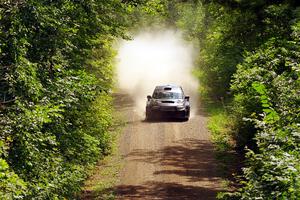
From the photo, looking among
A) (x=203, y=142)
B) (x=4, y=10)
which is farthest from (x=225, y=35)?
(x=4, y=10)

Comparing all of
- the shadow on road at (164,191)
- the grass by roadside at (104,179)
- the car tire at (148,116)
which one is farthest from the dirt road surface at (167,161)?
the car tire at (148,116)

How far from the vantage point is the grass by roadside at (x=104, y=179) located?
1583cm

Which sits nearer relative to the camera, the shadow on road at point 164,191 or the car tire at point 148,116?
the shadow on road at point 164,191

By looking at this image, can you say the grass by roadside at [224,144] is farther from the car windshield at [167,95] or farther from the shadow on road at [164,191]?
the car windshield at [167,95]

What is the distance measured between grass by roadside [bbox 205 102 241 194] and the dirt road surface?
31 cm

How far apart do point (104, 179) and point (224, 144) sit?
673 centimetres

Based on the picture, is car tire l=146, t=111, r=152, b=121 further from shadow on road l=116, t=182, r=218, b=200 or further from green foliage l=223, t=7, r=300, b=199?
green foliage l=223, t=7, r=300, b=199

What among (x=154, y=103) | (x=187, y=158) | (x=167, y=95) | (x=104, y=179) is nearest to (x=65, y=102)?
(x=104, y=179)

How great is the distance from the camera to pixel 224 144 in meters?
21.6

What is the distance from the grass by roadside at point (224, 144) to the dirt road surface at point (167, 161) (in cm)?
31

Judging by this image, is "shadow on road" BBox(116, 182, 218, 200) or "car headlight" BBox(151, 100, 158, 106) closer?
"shadow on road" BBox(116, 182, 218, 200)

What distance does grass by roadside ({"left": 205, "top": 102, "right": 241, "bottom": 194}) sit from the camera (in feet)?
57.6

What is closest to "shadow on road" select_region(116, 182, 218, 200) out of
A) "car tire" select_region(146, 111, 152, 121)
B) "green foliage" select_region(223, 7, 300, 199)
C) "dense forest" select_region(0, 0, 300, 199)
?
"dense forest" select_region(0, 0, 300, 199)

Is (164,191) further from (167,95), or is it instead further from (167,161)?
(167,95)
